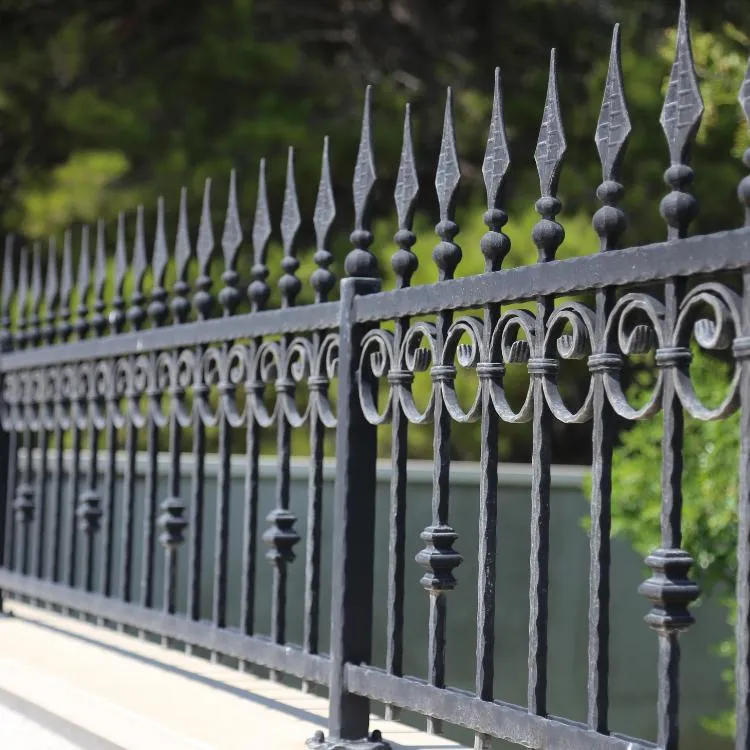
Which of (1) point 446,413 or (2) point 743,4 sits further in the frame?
(2) point 743,4

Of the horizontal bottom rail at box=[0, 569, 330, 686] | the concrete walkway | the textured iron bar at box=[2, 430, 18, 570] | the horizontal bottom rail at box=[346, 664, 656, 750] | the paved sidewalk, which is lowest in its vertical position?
the paved sidewalk

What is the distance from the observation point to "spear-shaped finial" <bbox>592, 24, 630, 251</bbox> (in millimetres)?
2219

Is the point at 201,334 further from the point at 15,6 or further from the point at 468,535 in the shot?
the point at 15,6

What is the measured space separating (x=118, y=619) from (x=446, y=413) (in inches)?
74.1

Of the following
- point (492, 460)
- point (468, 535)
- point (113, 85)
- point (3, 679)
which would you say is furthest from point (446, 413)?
point (113, 85)

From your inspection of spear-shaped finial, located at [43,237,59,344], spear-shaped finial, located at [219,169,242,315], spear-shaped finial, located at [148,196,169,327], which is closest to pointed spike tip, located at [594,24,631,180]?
spear-shaped finial, located at [219,169,242,315]

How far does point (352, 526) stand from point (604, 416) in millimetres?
870

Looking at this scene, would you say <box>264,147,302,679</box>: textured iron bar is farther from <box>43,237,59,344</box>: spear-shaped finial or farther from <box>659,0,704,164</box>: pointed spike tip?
<box>43,237,59,344</box>: spear-shaped finial

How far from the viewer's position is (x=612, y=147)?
2236 mm

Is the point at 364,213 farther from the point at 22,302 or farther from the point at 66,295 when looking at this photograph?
the point at 22,302

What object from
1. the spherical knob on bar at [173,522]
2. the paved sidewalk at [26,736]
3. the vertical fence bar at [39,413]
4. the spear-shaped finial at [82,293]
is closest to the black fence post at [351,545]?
the paved sidewalk at [26,736]

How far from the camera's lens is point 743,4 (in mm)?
9320

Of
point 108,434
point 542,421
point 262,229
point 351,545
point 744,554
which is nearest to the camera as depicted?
point 744,554

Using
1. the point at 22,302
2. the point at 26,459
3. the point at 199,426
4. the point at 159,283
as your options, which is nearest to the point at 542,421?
the point at 199,426
